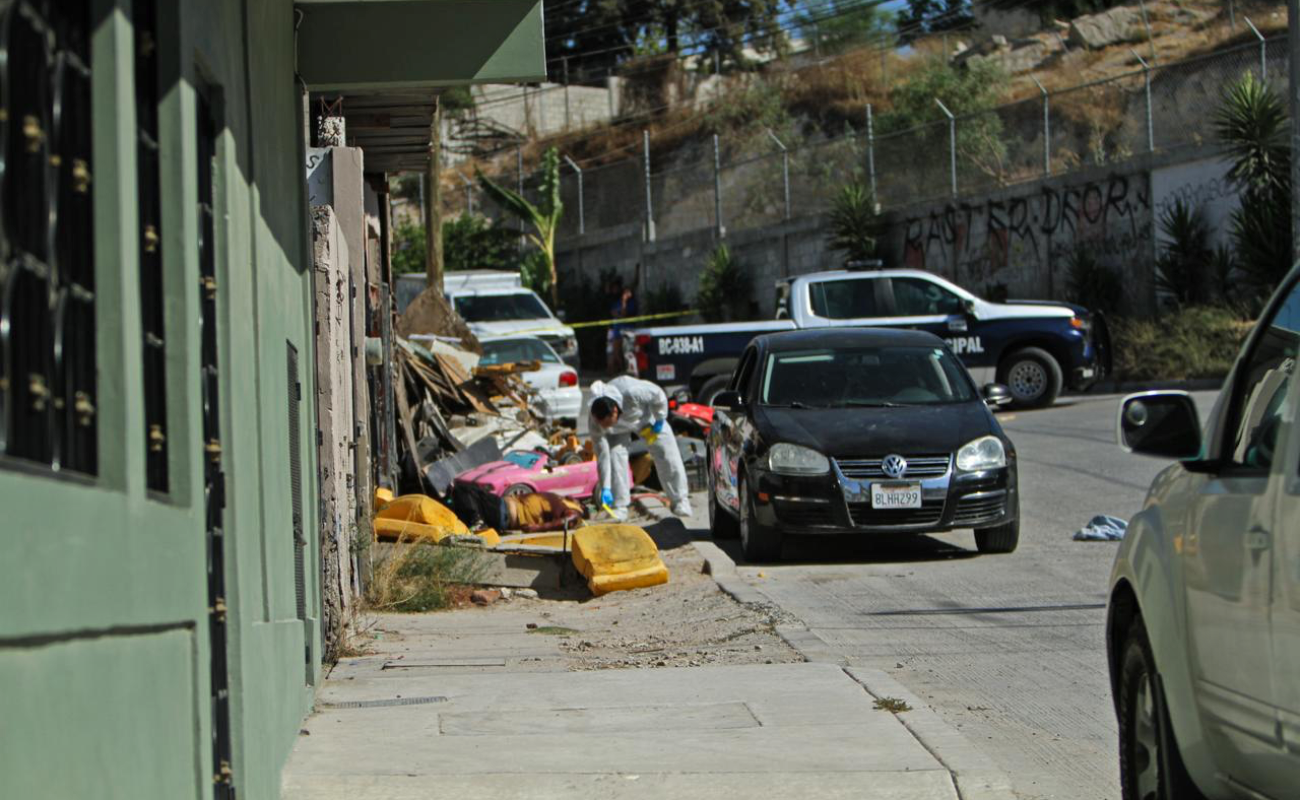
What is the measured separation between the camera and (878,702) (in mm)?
6762

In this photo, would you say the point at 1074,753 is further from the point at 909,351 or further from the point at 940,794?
the point at 909,351

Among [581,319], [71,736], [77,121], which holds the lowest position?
[71,736]

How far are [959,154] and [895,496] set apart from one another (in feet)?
68.3

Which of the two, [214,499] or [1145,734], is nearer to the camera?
[214,499]

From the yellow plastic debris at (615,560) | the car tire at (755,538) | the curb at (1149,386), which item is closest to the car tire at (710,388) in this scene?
the curb at (1149,386)

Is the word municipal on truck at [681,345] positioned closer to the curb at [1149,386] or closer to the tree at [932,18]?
the curb at [1149,386]

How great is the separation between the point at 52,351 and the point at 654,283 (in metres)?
37.7

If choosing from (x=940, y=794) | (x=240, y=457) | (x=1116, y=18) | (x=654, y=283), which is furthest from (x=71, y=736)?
(x=1116, y=18)

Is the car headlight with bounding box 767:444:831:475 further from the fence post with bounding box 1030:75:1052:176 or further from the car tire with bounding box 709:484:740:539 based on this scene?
the fence post with bounding box 1030:75:1052:176

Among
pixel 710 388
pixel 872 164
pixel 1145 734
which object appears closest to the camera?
pixel 1145 734

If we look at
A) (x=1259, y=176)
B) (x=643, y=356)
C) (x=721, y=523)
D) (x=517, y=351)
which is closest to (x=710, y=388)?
(x=643, y=356)

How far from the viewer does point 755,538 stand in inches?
461

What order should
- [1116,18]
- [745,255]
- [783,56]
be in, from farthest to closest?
[783,56], [1116,18], [745,255]

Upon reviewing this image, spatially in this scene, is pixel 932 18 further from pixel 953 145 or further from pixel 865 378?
pixel 865 378
